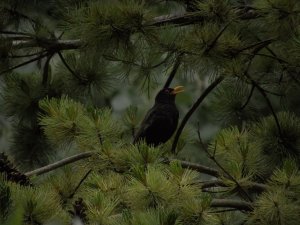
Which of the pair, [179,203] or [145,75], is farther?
[145,75]

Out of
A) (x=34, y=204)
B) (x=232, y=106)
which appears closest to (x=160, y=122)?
(x=232, y=106)

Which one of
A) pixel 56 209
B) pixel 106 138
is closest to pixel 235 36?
pixel 106 138

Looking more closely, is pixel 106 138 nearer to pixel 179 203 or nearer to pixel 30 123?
pixel 179 203

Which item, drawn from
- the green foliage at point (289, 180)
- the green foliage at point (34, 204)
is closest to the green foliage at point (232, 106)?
the green foliage at point (289, 180)

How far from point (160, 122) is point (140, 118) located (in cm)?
15

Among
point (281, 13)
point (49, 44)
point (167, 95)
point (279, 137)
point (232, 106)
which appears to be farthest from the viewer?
point (167, 95)

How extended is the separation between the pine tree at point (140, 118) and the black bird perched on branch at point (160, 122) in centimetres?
13

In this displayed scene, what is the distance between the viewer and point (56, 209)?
3.36 meters

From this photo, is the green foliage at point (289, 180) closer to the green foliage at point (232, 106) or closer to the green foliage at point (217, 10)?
the green foliage at point (217, 10)

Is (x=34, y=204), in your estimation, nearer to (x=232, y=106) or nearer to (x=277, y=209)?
(x=277, y=209)

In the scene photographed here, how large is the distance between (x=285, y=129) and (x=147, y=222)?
2086 millimetres

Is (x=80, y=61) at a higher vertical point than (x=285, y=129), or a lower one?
higher

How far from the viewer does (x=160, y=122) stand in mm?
5621

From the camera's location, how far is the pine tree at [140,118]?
10.8ft
